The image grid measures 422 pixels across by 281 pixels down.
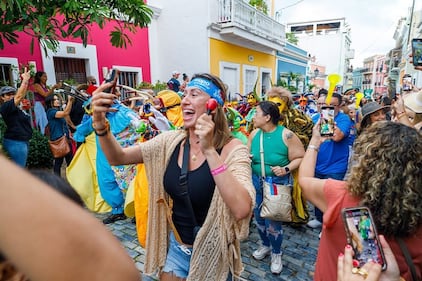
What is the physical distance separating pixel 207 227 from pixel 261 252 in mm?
2008

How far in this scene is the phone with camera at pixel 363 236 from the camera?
1182 millimetres

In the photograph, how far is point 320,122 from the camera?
212cm

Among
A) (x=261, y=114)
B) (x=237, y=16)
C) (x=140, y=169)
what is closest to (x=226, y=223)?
(x=140, y=169)

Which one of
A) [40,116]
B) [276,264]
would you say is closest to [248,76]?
[40,116]

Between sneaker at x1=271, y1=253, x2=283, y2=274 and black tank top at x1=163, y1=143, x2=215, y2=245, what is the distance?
1.70 meters

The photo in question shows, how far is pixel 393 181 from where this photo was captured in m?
1.32

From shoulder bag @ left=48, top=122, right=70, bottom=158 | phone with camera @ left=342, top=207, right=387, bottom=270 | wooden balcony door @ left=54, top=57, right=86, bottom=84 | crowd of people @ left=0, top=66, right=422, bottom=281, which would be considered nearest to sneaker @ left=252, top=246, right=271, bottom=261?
crowd of people @ left=0, top=66, right=422, bottom=281

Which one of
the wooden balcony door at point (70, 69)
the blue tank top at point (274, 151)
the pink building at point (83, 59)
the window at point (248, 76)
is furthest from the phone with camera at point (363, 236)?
the window at point (248, 76)

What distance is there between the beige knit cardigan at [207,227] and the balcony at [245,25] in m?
9.86

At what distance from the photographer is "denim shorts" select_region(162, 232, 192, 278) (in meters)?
1.89

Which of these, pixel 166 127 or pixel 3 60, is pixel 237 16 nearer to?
pixel 3 60

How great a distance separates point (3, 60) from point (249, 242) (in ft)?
21.4

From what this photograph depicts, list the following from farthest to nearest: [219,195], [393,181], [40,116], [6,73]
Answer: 1. [40,116]
2. [6,73]
3. [219,195]
4. [393,181]

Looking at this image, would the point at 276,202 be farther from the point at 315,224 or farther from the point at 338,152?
the point at 315,224
